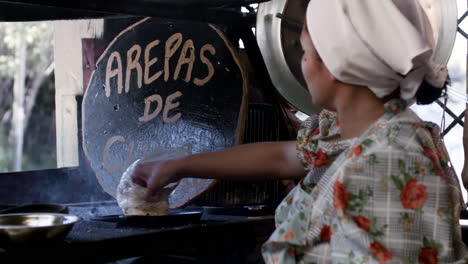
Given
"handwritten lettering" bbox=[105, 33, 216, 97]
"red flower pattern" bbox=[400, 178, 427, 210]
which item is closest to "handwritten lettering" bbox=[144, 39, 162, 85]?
"handwritten lettering" bbox=[105, 33, 216, 97]

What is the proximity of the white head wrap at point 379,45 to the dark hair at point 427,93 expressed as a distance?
0.02 m

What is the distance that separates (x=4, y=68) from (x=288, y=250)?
32.2 ft

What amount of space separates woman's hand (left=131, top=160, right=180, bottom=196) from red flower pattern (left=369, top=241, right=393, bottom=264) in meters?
0.81

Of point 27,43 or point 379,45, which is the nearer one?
point 379,45

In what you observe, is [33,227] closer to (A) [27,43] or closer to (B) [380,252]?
(B) [380,252]

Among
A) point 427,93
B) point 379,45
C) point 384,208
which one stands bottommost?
point 384,208

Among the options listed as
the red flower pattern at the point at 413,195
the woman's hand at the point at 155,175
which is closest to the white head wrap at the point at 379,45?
the red flower pattern at the point at 413,195

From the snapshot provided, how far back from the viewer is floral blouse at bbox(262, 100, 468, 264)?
152cm

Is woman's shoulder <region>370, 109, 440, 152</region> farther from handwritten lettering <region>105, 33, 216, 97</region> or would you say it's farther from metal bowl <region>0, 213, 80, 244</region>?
handwritten lettering <region>105, 33, 216, 97</region>

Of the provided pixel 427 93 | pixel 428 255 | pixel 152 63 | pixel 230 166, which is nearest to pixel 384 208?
pixel 428 255

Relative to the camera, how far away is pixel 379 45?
158 cm

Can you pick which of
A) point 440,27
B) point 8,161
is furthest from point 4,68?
point 440,27

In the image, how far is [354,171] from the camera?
1.54 metres

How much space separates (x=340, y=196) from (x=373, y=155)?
0.13 metres
